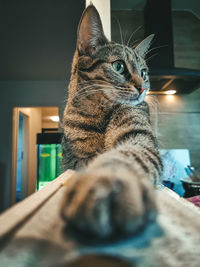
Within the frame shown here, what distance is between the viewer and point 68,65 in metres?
3.10

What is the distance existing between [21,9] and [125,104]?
1817mm

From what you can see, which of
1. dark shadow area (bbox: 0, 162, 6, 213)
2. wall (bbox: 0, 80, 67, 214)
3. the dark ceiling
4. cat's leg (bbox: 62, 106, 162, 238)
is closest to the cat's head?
cat's leg (bbox: 62, 106, 162, 238)

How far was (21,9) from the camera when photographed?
184 centimetres

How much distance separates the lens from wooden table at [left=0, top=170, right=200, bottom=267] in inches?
6.1

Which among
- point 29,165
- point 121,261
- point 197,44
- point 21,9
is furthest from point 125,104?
point 29,165

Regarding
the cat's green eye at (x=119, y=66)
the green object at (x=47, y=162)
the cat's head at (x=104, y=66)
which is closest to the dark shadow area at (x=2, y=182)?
the green object at (x=47, y=162)

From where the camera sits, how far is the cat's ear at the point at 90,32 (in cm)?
82

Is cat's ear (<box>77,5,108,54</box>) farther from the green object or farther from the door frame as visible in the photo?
the door frame

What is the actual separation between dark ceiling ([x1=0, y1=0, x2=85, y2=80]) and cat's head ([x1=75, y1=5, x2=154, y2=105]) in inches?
49.8

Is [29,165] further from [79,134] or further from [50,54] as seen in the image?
[79,134]

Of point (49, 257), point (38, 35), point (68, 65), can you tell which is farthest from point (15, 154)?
point (49, 257)

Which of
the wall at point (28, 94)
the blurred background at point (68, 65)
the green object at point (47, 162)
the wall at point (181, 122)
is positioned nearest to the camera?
the blurred background at point (68, 65)

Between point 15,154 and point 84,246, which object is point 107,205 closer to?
point 84,246

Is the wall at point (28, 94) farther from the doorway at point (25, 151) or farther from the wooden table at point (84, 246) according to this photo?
the wooden table at point (84, 246)
